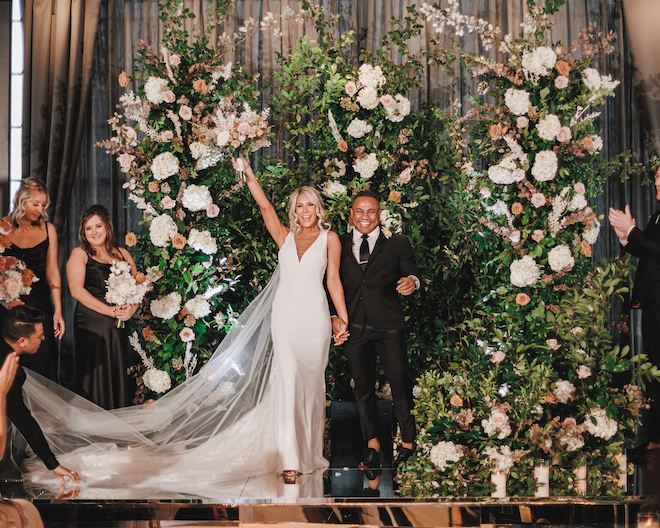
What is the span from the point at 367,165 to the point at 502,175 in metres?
1.02

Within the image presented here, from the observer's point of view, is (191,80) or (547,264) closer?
(547,264)

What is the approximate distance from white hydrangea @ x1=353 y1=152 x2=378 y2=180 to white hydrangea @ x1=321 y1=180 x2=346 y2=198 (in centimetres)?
19

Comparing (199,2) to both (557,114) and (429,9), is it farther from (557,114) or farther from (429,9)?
(557,114)

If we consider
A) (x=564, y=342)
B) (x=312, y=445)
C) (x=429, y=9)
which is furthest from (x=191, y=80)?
(x=564, y=342)

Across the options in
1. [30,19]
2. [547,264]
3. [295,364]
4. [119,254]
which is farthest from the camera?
[30,19]

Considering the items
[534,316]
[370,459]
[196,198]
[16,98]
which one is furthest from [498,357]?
[16,98]

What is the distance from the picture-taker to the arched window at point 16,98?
27.6 feet

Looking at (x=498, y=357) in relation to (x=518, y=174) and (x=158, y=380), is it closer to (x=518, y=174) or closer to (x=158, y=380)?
(x=518, y=174)

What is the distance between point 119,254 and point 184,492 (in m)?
2.18

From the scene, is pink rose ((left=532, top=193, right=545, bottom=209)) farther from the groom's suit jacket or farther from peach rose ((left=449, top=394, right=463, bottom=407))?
peach rose ((left=449, top=394, right=463, bottom=407))

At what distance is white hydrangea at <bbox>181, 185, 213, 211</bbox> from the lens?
6707 mm

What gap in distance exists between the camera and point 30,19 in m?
8.27

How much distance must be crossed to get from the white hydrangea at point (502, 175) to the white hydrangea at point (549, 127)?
12.9 inches

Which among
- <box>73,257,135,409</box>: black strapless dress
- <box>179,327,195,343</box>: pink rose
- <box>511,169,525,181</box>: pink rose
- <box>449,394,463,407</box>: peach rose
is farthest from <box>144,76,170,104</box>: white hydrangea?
<box>449,394,463,407</box>: peach rose
